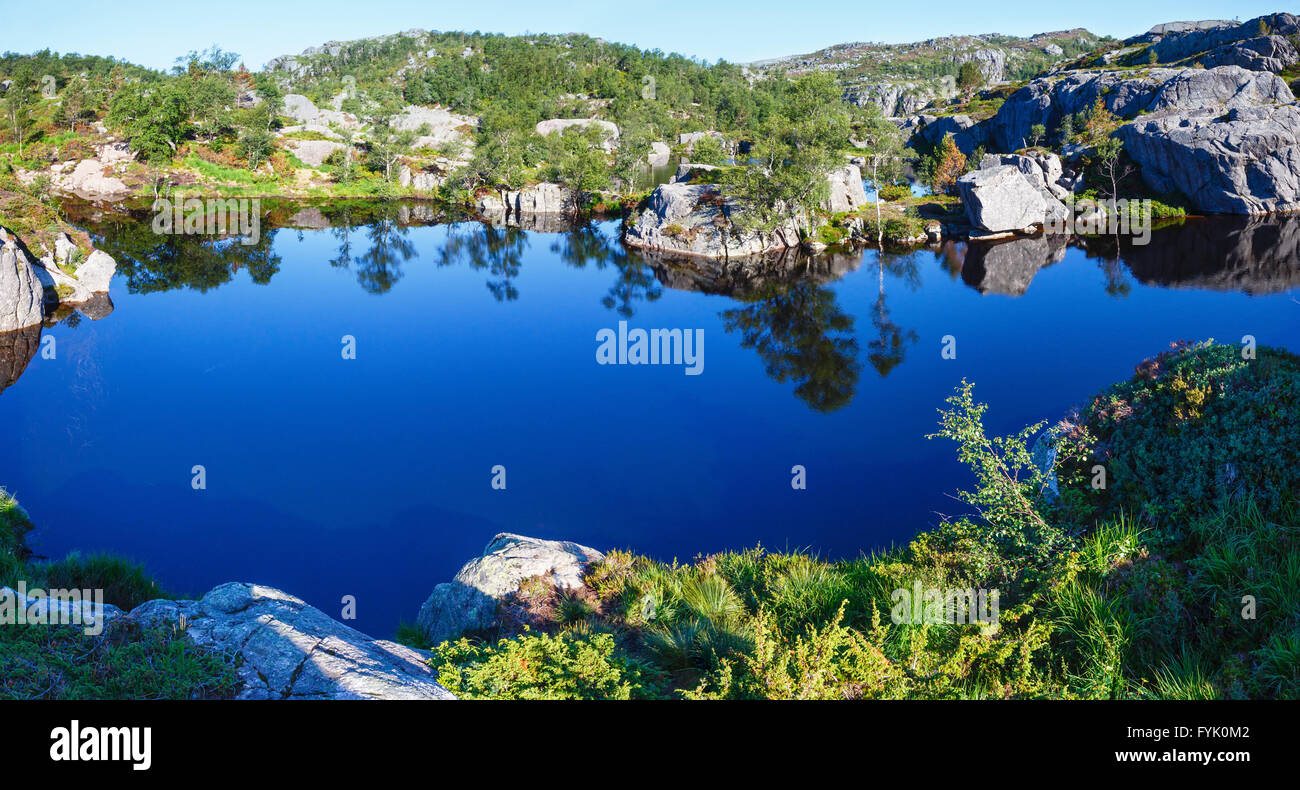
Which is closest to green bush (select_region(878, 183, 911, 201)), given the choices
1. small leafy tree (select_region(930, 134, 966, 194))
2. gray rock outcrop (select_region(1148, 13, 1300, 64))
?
small leafy tree (select_region(930, 134, 966, 194))

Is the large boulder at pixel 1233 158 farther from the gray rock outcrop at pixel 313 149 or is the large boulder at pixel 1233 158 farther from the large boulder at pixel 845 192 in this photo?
the gray rock outcrop at pixel 313 149

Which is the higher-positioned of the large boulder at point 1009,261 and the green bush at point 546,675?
the large boulder at point 1009,261

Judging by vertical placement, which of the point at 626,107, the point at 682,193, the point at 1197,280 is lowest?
the point at 1197,280

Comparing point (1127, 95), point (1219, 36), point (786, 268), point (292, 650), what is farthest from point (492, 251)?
point (1219, 36)

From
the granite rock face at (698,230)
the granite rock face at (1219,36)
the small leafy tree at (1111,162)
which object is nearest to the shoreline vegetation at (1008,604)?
the granite rock face at (698,230)

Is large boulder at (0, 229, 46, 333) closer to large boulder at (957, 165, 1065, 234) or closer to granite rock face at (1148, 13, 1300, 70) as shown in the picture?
large boulder at (957, 165, 1065, 234)
